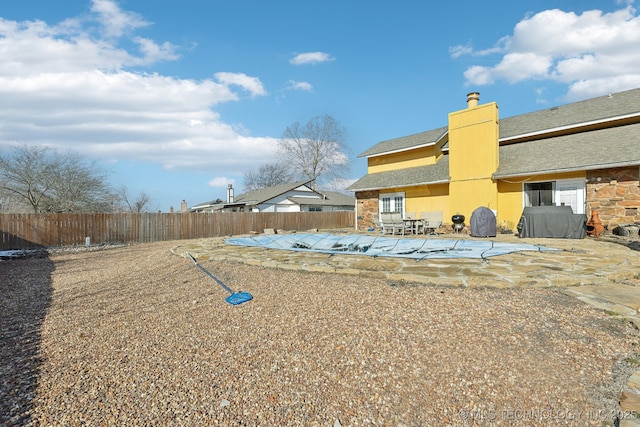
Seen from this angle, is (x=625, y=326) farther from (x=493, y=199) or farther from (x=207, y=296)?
(x=493, y=199)

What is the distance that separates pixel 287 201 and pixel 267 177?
19365 millimetres

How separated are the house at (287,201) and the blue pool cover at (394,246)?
1667cm

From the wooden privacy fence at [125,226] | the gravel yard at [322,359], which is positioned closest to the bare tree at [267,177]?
the wooden privacy fence at [125,226]

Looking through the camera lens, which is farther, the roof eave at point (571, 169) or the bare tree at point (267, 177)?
the bare tree at point (267, 177)

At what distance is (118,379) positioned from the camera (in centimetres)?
235

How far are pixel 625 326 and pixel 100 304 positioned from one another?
5956 millimetres

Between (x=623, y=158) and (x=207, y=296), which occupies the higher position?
(x=623, y=158)

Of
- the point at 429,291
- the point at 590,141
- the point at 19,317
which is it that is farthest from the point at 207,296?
the point at 590,141

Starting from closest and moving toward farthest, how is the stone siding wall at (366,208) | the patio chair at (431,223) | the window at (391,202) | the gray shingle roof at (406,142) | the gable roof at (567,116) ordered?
the gable roof at (567,116)
the patio chair at (431,223)
the window at (391,202)
the gray shingle roof at (406,142)
the stone siding wall at (366,208)

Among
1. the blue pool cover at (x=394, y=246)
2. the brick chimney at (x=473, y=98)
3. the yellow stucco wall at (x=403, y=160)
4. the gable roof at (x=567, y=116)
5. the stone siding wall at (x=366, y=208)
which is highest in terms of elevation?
the brick chimney at (x=473, y=98)

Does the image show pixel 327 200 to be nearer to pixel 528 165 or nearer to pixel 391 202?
pixel 391 202

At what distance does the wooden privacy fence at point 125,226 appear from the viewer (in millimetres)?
11977

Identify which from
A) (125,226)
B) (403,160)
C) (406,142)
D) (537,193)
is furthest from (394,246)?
(125,226)

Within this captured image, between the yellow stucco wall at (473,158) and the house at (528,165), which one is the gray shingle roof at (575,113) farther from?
the yellow stucco wall at (473,158)
